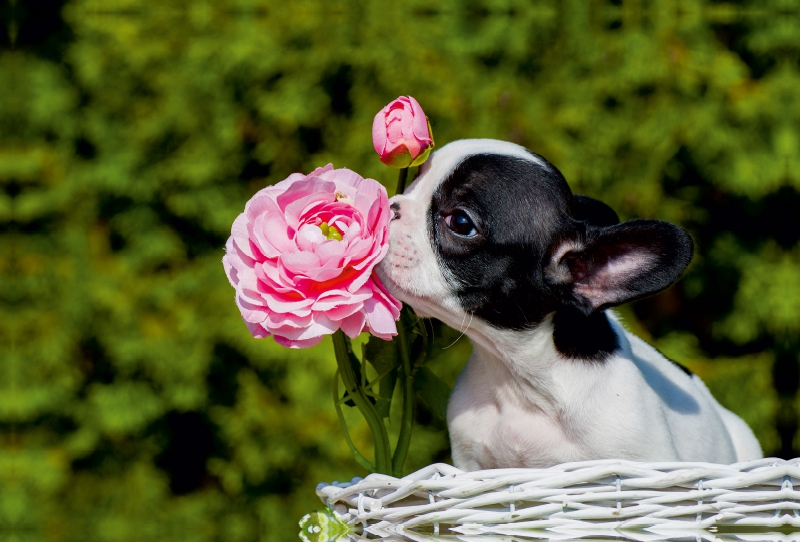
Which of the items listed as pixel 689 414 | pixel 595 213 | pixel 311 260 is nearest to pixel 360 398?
pixel 311 260

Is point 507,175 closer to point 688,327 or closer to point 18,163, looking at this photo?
point 688,327

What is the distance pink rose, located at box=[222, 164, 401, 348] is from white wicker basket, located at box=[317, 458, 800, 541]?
0.40 meters

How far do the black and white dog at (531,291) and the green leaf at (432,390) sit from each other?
0.11 metres

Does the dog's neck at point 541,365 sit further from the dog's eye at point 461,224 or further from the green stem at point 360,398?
A: the green stem at point 360,398

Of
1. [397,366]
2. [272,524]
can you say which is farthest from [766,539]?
[272,524]

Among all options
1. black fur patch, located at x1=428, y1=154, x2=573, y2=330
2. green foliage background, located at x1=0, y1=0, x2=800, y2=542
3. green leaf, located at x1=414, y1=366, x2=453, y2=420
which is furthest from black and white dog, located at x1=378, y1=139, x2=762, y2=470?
green foliage background, located at x1=0, y1=0, x2=800, y2=542

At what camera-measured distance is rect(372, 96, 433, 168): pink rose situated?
79.0 inches

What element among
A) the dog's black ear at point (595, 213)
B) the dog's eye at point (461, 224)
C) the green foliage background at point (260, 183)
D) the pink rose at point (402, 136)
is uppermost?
the pink rose at point (402, 136)

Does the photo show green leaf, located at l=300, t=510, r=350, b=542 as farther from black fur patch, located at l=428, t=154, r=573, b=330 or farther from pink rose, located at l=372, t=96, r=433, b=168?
pink rose, located at l=372, t=96, r=433, b=168

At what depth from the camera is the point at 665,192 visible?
13.0 feet

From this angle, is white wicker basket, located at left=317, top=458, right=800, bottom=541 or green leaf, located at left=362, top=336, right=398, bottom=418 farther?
green leaf, located at left=362, top=336, right=398, bottom=418

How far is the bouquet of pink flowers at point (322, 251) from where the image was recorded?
187cm

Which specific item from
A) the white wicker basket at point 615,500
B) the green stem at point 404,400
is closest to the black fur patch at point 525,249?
the green stem at point 404,400

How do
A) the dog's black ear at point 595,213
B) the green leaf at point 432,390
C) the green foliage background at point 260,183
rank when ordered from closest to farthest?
the green leaf at point 432,390, the dog's black ear at point 595,213, the green foliage background at point 260,183
